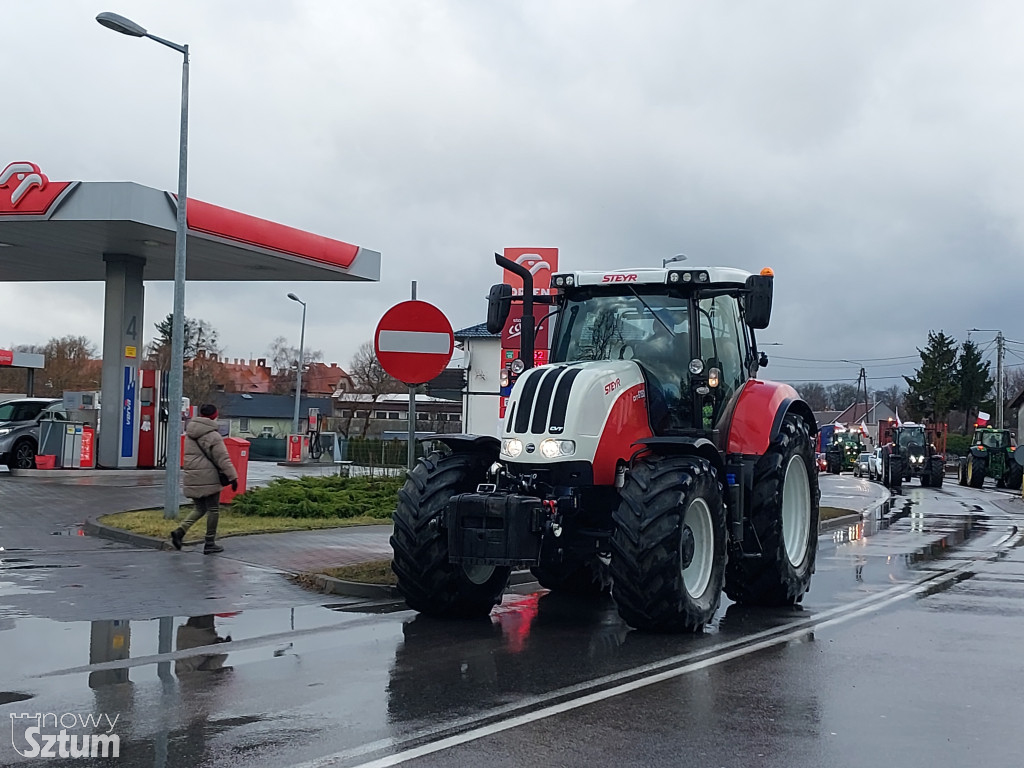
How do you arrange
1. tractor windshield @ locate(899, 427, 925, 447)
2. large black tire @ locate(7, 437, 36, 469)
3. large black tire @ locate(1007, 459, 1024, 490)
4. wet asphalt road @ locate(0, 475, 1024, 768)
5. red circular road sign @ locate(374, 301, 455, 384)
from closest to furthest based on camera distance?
wet asphalt road @ locate(0, 475, 1024, 768) < red circular road sign @ locate(374, 301, 455, 384) < large black tire @ locate(7, 437, 36, 469) < tractor windshield @ locate(899, 427, 925, 447) < large black tire @ locate(1007, 459, 1024, 490)

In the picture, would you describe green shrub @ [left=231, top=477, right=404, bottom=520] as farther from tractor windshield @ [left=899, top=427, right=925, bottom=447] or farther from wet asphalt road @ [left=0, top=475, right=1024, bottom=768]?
tractor windshield @ [left=899, top=427, right=925, bottom=447]

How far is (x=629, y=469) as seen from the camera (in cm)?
873

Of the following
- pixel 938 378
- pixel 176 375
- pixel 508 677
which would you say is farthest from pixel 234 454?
pixel 938 378

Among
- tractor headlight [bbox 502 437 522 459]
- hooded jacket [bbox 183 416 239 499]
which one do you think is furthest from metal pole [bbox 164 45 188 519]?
tractor headlight [bbox 502 437 522 459]

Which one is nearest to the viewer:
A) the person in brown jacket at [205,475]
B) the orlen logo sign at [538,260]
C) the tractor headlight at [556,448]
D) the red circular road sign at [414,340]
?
the tractor headlight at [556,448]

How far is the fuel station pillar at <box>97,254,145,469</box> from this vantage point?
28.0 metres

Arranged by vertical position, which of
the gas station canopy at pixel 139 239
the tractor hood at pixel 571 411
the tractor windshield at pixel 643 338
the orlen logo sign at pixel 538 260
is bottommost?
the tractor hood at pixel 571 411

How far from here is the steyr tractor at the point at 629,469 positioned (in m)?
8.33

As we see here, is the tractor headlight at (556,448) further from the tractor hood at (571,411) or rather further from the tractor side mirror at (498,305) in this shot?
the tractor side mirror at (498,305)

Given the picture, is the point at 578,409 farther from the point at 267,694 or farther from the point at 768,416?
the point at 267,694

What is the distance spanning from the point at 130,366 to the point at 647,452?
21.9 metres

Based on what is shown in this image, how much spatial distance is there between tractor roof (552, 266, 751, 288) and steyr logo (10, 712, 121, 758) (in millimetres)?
5647

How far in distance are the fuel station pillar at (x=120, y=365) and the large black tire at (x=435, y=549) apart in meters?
20.7

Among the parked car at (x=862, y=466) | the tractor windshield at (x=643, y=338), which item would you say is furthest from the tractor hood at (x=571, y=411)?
the parked car at (x=862, y=466)
